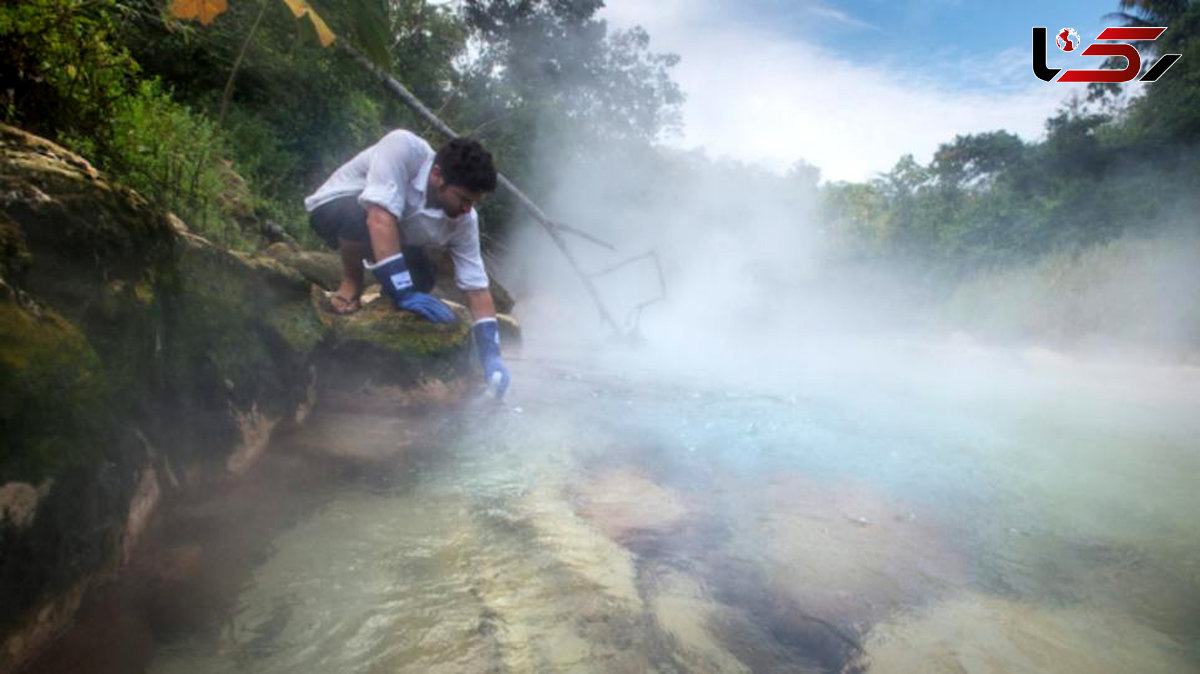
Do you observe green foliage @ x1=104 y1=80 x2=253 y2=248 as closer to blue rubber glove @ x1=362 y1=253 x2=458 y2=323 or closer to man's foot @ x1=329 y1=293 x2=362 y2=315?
man's foot @ x1=329 y1=293 x2=362 y2=315

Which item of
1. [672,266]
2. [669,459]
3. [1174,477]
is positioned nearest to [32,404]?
[669,459]

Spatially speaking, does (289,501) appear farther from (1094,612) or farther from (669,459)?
(1094,612)

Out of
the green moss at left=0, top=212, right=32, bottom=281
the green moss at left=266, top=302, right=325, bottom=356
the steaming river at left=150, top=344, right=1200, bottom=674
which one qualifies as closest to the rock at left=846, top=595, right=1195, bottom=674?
the steaming river at left=150, top=344, right=1200, bottom=674

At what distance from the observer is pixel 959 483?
9.20 feet

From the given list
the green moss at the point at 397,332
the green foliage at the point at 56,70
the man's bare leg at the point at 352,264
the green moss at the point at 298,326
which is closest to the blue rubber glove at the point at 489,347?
the green moss at the point at 397,332

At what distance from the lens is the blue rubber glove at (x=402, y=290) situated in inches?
121

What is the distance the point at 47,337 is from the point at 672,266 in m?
14.6

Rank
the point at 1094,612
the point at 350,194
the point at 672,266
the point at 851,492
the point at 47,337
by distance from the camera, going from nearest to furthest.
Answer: the point at 47,337 < the point at 1094,612 < the point at 851,492 < the point at 350,194 < the point at 672,266

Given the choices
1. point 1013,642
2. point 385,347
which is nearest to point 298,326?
point 385,347

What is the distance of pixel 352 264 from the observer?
353 cm

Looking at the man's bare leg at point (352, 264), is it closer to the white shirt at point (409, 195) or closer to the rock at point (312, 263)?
the white shirt at point (409, 195)

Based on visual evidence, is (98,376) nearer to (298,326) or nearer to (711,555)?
(298,326)

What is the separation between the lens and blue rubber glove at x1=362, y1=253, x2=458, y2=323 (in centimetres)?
306

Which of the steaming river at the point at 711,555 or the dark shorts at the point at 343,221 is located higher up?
the dark shorts at the point at 343,221
